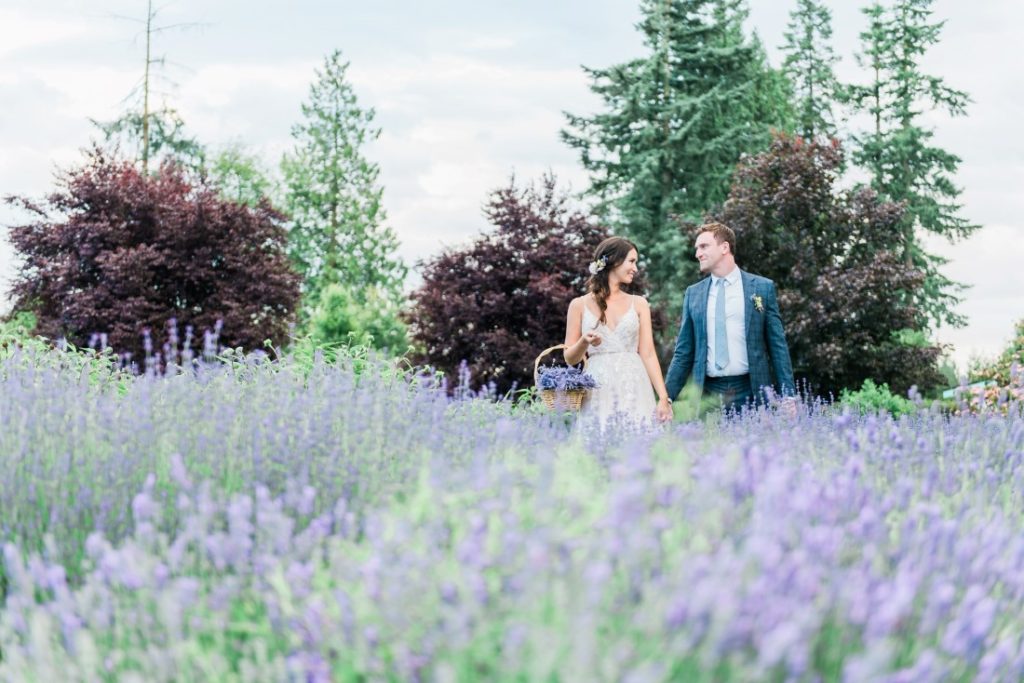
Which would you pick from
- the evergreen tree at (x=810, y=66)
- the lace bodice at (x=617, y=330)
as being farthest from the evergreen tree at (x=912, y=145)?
the lace bodice at (x=617, y=330)

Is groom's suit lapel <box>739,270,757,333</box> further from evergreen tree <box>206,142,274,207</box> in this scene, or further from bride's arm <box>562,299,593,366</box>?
evergreen tree <box>206,142,274,207</box>

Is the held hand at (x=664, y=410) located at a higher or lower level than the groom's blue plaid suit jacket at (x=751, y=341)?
lower

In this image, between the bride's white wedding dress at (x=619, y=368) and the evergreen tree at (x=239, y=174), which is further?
the evergreen tree at (x=239, y=174)

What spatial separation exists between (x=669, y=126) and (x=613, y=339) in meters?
22.5

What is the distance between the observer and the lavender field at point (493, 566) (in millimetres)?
1936

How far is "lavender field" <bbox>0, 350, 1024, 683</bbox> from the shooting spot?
1.94 meters

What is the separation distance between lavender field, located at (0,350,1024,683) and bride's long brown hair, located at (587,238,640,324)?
11.6 feet

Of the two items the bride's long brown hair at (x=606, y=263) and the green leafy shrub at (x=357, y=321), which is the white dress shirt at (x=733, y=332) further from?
the green leafy shrub at (x=357, y=321)

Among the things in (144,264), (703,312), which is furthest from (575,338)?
(144,264)

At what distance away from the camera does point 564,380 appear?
23.2 feet

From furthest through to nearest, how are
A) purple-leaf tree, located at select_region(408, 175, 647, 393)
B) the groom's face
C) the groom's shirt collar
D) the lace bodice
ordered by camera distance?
purple-leaf tree, located at select_region(408, 175, 647, 393)
the lace bodice
the groom's shirt collar
the groom's face

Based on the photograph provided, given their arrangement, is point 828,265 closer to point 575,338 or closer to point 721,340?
point 575,338

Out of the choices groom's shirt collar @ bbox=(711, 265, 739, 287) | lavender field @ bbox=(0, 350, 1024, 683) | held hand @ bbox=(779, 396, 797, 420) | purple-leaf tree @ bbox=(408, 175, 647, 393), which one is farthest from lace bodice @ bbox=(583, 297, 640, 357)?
purple-leaf tree @ bbox=(408, 175, 647, 393)

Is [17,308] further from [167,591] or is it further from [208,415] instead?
[167,591]
